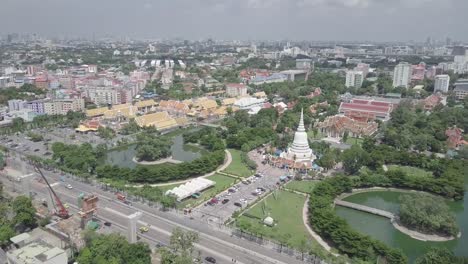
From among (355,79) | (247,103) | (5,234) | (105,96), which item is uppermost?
(355,79)

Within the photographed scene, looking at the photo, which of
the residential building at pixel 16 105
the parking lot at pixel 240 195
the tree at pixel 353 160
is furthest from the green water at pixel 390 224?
the residential building at pixel 16 105

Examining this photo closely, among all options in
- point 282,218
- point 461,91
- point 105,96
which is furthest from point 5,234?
point 461,91

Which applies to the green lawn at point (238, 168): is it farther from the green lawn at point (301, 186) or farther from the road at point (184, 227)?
the road at point (184, 227)

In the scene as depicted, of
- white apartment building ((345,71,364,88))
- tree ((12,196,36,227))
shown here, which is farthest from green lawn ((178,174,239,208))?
white apartment building ((345,71,364,88))

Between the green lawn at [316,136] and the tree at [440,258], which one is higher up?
the tree at [440,258]

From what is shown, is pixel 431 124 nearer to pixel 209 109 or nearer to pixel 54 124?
pixel 209 109

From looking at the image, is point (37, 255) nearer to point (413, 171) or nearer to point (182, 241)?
point (182, 241)

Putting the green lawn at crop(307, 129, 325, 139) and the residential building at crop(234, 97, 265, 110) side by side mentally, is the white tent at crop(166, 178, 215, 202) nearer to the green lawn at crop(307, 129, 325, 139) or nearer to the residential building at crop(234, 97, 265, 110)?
the green lawn at crop(307, 129, 325, 139)
